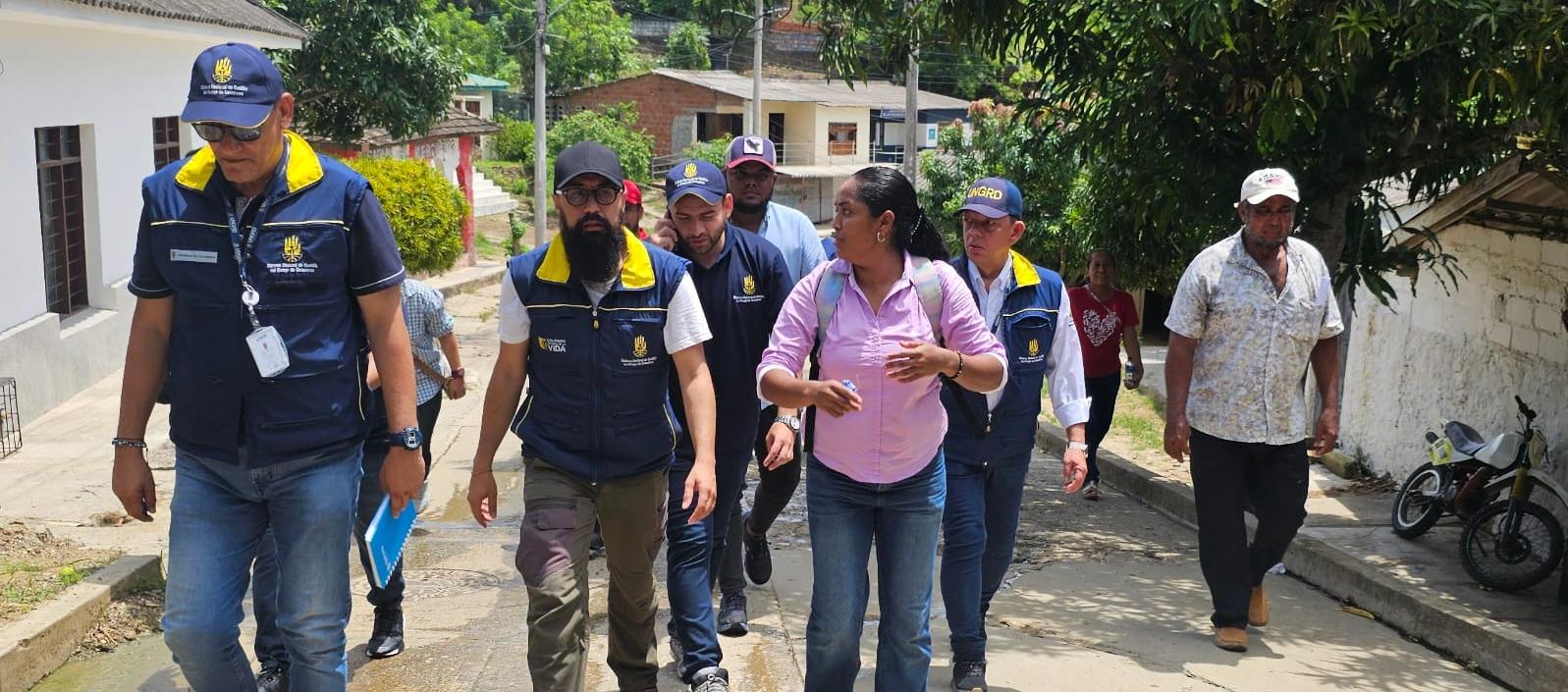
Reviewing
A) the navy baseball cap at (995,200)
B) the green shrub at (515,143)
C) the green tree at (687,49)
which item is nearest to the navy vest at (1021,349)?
the navy baseball cap at (995,200)

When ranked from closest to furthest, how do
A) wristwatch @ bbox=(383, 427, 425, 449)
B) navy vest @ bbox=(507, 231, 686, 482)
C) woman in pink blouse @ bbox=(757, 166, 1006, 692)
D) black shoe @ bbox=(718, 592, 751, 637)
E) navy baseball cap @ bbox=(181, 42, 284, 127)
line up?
navy baseball cap @ bbox=(181, 42, 284, 127), wristwatch @ bbox=(383, 427, 425, 449), woman in pink blouse @ bbox=(757, 166, 1006, 692), navy vest @ bbox=(507, 231, 686, 482), black shoe @ bbox=(718, 592, 751, 637)

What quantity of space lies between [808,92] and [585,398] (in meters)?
45.5

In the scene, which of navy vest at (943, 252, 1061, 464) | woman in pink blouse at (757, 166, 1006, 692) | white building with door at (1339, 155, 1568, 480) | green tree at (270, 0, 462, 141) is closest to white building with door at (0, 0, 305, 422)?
green tree at (270, 0, 462, 141)

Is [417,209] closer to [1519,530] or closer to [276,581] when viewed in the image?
[276,581]

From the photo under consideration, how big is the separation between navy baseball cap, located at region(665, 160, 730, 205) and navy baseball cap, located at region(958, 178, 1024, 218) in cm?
87

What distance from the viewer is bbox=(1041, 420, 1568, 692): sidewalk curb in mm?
5742

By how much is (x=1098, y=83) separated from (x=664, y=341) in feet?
15.5

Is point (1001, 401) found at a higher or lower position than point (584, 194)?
lower

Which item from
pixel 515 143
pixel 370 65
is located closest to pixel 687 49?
pixel 515 143

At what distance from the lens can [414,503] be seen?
4.33m

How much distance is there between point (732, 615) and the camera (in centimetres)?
568

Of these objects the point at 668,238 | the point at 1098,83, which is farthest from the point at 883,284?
the point at 1098,83

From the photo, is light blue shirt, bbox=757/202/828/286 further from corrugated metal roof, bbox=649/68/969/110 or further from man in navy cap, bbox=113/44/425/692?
corrugated metal roof, bbox=649/68/969/110

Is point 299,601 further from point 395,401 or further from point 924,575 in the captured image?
point 924,575
